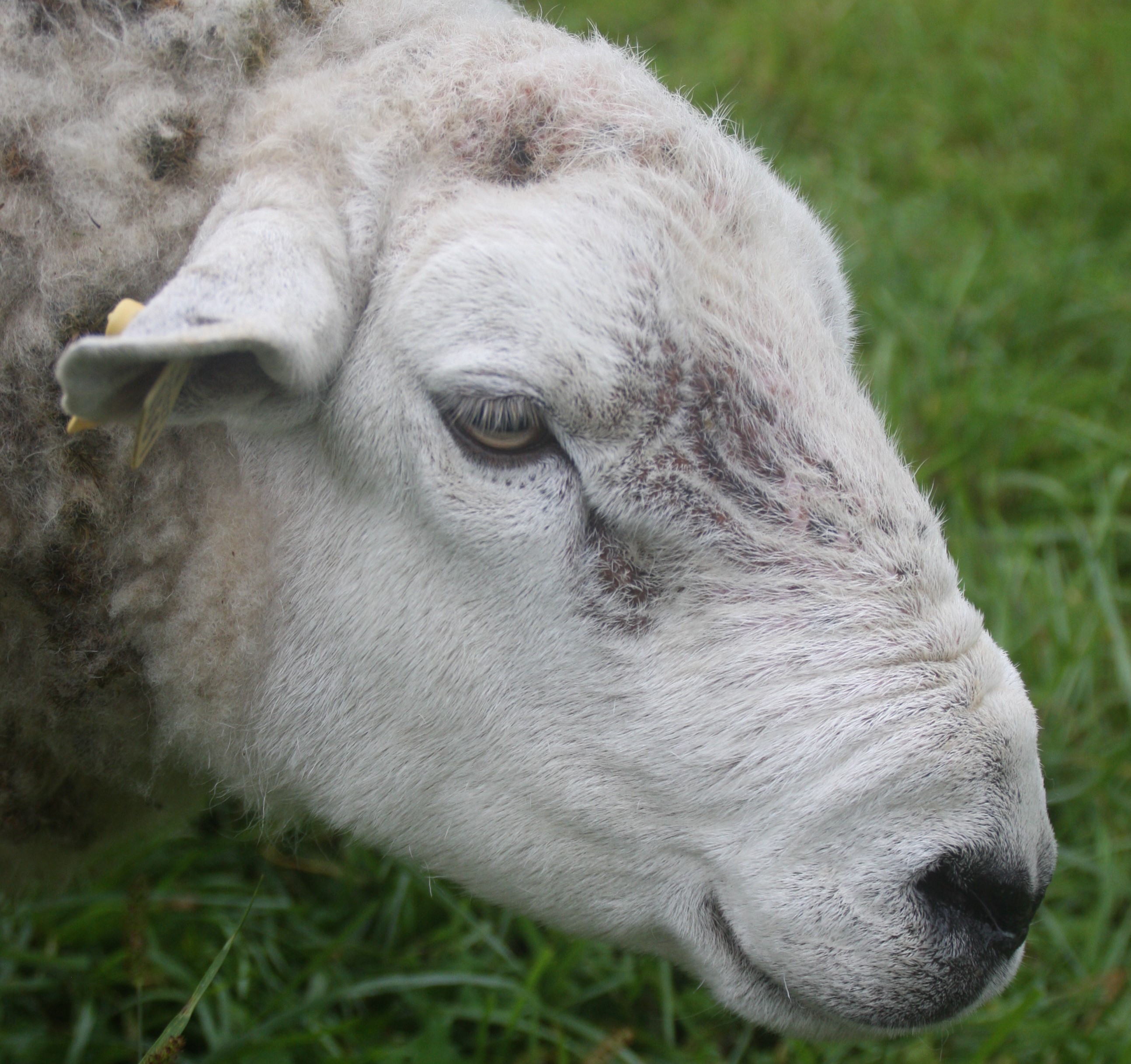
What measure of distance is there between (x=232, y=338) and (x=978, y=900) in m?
1.62

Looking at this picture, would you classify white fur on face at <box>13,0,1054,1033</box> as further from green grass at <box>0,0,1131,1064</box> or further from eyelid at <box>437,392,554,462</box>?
green grass at <box>0,0,1131,1064</box>

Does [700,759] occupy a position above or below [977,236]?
above

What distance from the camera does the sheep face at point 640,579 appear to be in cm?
200

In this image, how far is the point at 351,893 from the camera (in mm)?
3580

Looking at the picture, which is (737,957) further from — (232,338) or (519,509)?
(232,338)

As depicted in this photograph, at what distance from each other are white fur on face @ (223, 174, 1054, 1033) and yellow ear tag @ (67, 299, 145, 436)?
1.31 feet

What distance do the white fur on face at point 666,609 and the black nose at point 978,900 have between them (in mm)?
30

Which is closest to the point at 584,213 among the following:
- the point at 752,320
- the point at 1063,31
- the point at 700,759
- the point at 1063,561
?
the point at 752,320

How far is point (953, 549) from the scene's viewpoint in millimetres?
4461

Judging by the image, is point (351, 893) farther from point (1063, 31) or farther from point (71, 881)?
point (1063, 31)

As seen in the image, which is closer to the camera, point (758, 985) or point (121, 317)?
point (121, 317)

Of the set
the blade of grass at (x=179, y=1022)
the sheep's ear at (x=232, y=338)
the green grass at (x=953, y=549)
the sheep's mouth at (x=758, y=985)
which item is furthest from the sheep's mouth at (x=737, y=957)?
the sheep's ear at (x=232, y=338)

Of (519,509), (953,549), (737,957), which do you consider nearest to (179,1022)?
(737,957)

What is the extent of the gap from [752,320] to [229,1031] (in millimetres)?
2308
